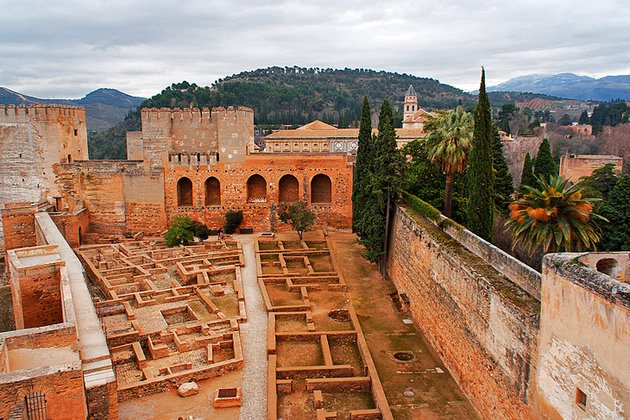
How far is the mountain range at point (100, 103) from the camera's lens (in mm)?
104938

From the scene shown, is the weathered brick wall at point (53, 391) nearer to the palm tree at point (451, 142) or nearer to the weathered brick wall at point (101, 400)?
the weathered brick wall at point (101, 400)

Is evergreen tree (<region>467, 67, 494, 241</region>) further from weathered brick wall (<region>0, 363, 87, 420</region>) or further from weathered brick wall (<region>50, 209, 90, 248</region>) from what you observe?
weathered brick wall (<region>50, 209, 90, 248</region>)

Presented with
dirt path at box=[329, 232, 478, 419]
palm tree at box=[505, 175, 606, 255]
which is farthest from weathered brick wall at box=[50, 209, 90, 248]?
palm tree at box=[505, 175, 606, 255]

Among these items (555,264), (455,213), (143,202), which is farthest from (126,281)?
(555,264)

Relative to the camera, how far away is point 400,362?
12.9 meters

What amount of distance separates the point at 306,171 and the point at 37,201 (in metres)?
14.3

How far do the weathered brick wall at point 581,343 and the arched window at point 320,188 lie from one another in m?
20.9

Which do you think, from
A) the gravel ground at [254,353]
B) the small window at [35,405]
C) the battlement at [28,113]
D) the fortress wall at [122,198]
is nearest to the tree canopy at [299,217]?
the gravel ground at [254,353]

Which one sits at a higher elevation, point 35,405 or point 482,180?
point 482,180

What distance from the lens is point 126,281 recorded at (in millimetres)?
18016

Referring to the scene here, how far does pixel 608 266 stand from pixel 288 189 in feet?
68.7

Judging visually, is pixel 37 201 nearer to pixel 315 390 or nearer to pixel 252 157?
pixel 252 157

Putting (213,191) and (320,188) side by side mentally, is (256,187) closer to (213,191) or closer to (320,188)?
(213,191)

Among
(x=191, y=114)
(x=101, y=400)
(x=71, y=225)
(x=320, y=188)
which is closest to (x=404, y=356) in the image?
(x=101, y=400)
